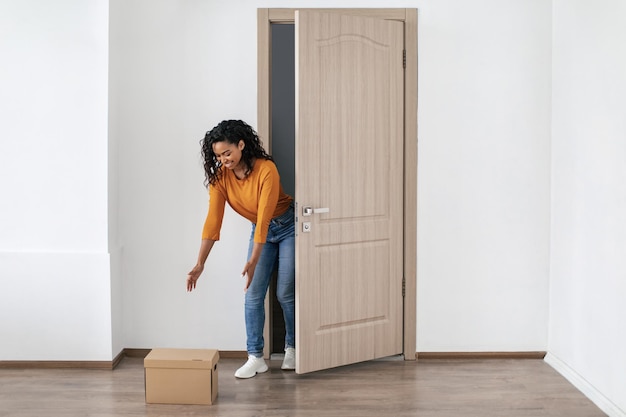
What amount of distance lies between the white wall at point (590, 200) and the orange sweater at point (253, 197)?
5.49 feet

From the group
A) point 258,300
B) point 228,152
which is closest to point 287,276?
point 258,300

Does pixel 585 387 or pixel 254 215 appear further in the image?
pixel 254 215

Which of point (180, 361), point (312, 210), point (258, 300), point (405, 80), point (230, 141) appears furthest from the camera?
point (405, 80)

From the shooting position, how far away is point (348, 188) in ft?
12.9

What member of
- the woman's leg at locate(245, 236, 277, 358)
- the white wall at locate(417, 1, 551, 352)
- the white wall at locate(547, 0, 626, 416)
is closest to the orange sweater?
the woman's leg at locate(245, 236, 277, 358)

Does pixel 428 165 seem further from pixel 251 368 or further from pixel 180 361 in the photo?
pixel 180 361

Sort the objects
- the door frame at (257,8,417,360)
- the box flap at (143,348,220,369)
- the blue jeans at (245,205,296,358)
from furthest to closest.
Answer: the door frame at (257,8,417,360) → the blue jeans at (245,205,296,358) → the box flap at (143,348,220,369)

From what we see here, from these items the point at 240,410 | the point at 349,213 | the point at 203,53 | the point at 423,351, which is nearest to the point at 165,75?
the point at 203,53

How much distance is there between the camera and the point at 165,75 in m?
4.18

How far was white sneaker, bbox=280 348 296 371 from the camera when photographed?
396 centimetres

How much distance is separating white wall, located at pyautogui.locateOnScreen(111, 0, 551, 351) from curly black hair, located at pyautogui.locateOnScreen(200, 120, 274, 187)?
1.82 feet

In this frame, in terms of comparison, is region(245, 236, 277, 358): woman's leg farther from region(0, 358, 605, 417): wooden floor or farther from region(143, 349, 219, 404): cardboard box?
region(143, 349, 219, 404): cardboard box

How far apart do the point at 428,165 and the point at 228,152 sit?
4.40 feet

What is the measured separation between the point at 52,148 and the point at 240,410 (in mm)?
1935
